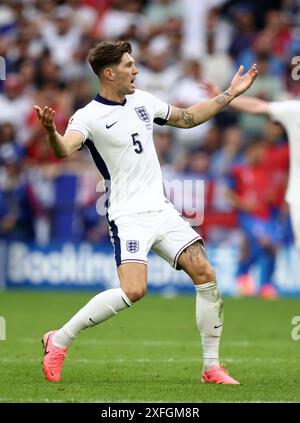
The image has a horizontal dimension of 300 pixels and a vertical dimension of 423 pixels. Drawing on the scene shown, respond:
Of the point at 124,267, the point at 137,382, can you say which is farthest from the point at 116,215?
the point at 137,382

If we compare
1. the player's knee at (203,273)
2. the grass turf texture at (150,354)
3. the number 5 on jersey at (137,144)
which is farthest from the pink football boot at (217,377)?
the number 5 on jersey at (137,144)

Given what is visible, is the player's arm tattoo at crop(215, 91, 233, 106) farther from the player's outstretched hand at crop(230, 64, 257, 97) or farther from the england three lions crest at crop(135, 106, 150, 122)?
the england three lions crest at crop(135, 106, 150, 122)

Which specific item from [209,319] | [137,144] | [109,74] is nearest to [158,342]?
[209,319]

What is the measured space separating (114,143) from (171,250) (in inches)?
38.2

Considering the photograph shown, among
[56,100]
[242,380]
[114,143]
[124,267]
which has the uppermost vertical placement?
[56,100]

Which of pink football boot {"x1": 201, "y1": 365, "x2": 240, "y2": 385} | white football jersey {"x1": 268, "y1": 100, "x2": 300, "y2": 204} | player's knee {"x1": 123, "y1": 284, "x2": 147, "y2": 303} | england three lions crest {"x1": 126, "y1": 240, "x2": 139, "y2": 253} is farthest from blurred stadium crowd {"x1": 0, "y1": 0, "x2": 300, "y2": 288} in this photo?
player's knee {"x1": 123, "y1": 284, "x2": 147, "y2": 303}

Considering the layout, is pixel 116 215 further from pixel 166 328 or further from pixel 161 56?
pixel 161 56

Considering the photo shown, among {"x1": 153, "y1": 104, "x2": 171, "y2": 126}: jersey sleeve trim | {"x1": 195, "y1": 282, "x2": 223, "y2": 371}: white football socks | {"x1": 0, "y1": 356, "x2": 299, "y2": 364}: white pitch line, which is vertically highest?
{"x1": 153, "y1": 104, "x2": 171, "y2": 126}: jersey sleeve trim

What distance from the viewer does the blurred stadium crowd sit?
1773 centimetres

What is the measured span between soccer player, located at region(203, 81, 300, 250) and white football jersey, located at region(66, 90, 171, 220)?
931mm

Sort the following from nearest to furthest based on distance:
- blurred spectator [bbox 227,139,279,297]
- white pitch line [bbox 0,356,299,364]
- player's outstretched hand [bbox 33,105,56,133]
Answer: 1. player's outstretched hand [bbox 33,105,56,133]
2. white pitch line [bbox 0,356,299,364]
3. blurred spectator [bbox 227,139,279,297]

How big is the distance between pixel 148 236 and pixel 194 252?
0.39m
